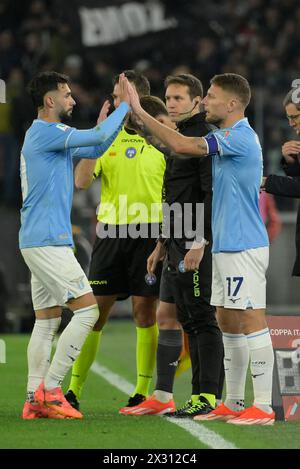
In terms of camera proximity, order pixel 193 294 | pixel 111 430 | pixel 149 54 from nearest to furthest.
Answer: pixel 111 430 < pixel 193 294 < pixel 149 54

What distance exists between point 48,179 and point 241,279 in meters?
1.37

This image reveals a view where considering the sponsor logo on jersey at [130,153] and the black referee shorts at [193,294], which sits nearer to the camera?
the black referee shorts at [193,294]

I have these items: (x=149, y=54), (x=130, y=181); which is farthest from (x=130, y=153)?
(x=149, y=54)

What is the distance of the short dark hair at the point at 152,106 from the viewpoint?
852 cm

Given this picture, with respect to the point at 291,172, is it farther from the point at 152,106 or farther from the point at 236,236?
the point at 152,106

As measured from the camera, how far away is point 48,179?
7754mm

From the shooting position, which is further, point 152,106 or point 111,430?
point 152,106

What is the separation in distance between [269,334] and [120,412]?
1.27m

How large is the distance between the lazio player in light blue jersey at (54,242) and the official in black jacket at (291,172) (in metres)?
1.08

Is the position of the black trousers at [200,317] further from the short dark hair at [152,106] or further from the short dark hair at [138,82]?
the short dark hair at [138,82]

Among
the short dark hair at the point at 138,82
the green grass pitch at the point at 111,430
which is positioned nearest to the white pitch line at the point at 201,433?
the green grass pitch at the point at 111,430

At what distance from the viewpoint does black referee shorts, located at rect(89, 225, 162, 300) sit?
8.51 meters

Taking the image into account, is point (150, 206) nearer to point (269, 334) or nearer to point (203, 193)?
point (203, 193)

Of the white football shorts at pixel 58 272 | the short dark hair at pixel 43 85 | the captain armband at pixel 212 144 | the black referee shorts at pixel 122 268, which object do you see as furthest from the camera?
the black referee shorts at pixel 122 268
